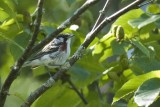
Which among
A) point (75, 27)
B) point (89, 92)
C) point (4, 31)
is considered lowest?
point (89, 92)

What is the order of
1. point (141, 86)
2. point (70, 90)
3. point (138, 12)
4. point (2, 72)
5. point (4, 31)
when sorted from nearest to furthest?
1. point (141, 86)
2. point (138, 12)
3. point (4, 31)
4. point (70, 90)
5. point (2, 72)

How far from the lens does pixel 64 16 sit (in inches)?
222

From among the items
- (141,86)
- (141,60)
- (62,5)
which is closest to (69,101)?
(141,60)

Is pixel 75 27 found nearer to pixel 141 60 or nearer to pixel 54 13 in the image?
pixel 141 60

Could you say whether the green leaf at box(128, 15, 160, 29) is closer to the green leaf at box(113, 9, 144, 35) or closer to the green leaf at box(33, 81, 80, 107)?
the green leaf at box(113, 9, 144, 35)

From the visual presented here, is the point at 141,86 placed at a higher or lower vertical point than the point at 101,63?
higher

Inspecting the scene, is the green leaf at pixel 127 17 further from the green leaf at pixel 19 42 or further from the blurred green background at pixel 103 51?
the green leaf at pixel 19 42

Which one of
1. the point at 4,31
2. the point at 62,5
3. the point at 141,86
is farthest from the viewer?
the point at 62,5

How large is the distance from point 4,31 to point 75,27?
2.12 ft

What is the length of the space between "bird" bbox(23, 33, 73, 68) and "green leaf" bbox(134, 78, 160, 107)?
1257 mm

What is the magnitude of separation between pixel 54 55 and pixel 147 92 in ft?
7.17

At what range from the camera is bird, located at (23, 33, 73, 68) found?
4.54 metres

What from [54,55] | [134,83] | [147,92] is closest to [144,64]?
[134,83]

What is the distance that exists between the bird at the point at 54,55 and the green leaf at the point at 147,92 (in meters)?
1.26
